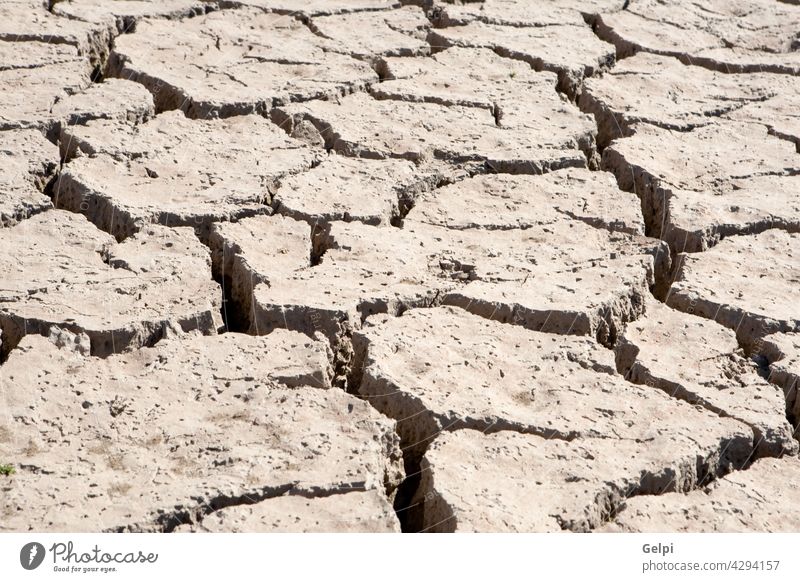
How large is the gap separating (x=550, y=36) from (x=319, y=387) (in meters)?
2.01

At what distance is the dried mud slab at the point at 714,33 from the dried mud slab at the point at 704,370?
1.60m

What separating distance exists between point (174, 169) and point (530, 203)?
82 cm

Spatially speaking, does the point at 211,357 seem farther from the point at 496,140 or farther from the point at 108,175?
the point at 496,140

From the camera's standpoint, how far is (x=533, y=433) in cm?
200

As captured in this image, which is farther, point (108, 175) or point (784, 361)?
point (108, 175)

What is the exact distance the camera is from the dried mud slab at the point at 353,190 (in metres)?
2.62

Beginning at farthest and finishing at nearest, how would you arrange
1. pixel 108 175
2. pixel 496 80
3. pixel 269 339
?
pixel 496 80, pixel 108 175, pixel 269 339

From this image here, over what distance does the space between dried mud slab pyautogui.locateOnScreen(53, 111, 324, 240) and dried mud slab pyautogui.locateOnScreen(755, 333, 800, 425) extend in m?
1.08

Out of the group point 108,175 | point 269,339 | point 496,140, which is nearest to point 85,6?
point 108,175

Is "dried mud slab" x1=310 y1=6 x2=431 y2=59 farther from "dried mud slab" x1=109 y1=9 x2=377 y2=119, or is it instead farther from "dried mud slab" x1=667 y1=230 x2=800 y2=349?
"dried mud slab" x1=667 y1=230 x2=800 y2=349

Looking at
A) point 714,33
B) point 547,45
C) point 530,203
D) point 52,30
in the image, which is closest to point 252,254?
point 530,203

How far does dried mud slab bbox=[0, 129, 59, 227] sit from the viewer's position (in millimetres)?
2518
